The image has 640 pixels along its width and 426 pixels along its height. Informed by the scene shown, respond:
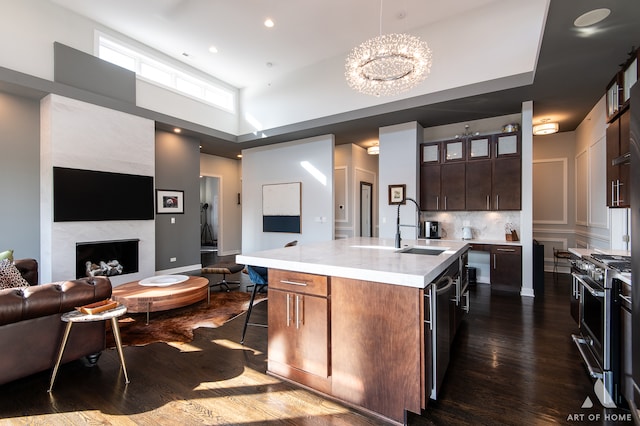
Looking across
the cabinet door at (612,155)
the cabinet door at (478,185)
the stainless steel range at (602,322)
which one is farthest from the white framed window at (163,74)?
the stainless steel range at (602,322)

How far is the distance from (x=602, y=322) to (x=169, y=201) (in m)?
6.92

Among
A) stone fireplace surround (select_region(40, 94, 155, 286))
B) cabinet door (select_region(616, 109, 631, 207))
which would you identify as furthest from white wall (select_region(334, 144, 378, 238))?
cabinet door (select_region(616, 109, 631, 207))

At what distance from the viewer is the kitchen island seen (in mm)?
1707

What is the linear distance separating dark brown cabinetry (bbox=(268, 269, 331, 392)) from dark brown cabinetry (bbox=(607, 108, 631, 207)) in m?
2.89

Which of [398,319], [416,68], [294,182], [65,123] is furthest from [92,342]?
[294,182]

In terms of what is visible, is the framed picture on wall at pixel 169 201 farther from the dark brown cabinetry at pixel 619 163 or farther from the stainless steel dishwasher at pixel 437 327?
the dark brown cabinetry at pixel 619 163

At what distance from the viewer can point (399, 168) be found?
6.00 meters

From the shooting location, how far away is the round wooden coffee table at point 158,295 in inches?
134

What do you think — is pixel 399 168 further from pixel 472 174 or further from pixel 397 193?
pixel 472 174

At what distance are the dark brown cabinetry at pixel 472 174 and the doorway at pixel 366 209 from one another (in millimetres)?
2644

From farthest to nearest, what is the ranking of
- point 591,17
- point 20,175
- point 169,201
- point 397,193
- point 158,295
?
point 169,201 → point 397,193 → point 20,175 → point 158,295 → point 591,17

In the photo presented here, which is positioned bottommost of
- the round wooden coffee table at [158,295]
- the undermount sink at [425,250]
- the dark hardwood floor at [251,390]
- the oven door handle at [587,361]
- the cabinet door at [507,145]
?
the dark hardwood floor at [251,390]

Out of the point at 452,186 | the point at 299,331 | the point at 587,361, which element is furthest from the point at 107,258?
the point at 587,361

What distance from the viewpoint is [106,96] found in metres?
5.10
